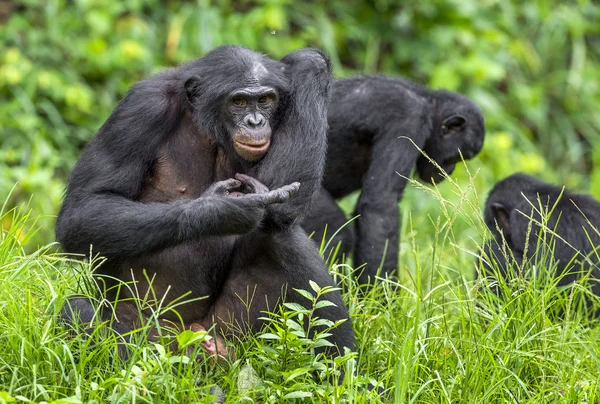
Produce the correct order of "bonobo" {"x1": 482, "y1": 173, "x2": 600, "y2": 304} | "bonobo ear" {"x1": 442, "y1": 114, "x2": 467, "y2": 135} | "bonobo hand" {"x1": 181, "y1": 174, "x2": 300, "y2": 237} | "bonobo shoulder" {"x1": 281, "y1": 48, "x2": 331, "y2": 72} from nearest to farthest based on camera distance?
"bonobo hand" {"x1": 181, "y1": 174, "x2": 300, "y2": 237}, "bonobo shoulder" {"x1": 281, "y1": 48, "x2": 331, "y2": 72}, "bonobo" {"x1": 482, "y1": 173, "x2": 600, "y2": 304}, "bonobo ear" {"x1": 442, "y1": 114, "x2": 467, "y2": 135}

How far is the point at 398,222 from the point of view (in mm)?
6777

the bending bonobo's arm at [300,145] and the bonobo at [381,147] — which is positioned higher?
the bending bonobo's arm at [300,145]

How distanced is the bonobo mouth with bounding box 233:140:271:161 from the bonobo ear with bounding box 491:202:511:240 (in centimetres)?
272

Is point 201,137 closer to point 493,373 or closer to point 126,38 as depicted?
point 493,373

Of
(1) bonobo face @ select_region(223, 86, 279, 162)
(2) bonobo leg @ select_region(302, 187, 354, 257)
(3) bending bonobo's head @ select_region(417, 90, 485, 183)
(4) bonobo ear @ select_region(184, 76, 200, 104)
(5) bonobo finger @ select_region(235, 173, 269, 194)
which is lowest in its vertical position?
(2) bonobo leg @ select_region(302, 187, 354, 257)

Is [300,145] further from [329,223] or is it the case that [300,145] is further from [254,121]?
[329,223]

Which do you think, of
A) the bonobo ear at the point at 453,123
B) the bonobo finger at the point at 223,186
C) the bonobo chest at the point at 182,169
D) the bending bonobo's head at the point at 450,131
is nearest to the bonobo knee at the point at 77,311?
the bonobo chest at the point at 182,169

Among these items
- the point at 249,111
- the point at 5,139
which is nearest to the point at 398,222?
the point at 249,111

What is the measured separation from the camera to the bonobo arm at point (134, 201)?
4.39m

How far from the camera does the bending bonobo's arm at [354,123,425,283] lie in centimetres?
668

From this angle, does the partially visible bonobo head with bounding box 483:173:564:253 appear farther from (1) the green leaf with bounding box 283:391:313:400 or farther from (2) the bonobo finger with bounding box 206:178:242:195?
(1) the green leaf with bounding box 283:391:313:400

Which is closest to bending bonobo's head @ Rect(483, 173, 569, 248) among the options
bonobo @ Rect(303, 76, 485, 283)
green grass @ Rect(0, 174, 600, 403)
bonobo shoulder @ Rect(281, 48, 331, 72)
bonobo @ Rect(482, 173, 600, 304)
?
bonobo @ Rect(482, 173, 600, 304)

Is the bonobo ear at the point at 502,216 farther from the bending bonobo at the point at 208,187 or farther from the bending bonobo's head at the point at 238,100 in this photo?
the bending bonobo's head at the point at 238,100

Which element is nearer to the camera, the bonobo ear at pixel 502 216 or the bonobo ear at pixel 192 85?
the bonobo ear at pixel 192 85
